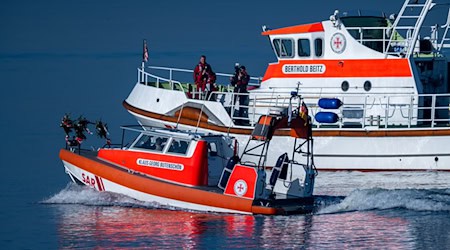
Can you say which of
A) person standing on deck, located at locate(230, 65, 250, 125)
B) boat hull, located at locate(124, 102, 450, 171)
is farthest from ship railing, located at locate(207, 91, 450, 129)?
person standing on deck, located at locate(230, 65, 250, 125)

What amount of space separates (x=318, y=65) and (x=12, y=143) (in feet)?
32.9

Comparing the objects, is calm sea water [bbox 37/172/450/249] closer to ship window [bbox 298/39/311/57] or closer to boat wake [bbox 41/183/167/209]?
boat wake [bbox 41/183/167/209]

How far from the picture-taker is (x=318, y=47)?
3312 cm

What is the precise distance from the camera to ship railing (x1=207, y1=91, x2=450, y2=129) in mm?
31516

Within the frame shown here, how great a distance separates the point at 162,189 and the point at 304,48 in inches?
330

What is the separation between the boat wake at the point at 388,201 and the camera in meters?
26.6

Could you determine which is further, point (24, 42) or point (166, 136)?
point (24, 42)

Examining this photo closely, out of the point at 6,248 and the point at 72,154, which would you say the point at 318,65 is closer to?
the point at 72,154

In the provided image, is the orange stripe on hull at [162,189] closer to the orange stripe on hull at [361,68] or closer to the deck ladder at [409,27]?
the orange stripe on hull at [361,68]

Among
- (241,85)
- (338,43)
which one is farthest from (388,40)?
(241,85)

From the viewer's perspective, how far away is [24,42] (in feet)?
278

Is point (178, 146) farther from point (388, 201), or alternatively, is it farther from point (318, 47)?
Answer: point (318, 47)

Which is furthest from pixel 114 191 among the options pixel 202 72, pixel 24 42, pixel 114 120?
pixel 24 42

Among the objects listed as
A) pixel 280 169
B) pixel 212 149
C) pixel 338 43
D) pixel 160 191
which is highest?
pixel 338 43
